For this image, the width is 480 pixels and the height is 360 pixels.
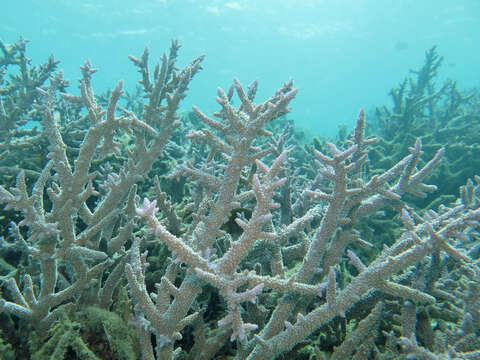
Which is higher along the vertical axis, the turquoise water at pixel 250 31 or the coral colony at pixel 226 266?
the turquoise water at pixel 250 31

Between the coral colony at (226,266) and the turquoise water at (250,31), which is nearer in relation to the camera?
the coral colony at (226,266)

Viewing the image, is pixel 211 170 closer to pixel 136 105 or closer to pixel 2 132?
pixel 2 132

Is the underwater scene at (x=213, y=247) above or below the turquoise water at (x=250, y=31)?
below

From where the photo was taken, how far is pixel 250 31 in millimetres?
59375

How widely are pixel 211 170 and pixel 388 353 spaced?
6.50ft

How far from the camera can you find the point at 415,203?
5.56 metres

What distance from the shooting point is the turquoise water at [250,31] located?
148 ft

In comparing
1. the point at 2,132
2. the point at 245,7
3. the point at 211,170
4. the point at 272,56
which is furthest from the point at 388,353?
the point at 272,56

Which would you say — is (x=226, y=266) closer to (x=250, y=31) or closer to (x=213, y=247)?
(x=213, y=247)

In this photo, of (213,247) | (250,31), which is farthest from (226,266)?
(250,31)

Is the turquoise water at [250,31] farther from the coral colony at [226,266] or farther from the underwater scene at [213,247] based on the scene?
the coral colony at [226,266]

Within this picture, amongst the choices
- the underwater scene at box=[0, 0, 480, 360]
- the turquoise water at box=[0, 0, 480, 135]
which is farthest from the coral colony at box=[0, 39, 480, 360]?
the turquoise water at box=[0, 0, 480, 135]

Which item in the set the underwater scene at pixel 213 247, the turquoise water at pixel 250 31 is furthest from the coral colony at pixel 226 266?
the turquoise water at pixel 250 31

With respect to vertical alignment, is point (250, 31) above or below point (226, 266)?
above
